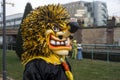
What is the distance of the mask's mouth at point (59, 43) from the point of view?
374 centimetres

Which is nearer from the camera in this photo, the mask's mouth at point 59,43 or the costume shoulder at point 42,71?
the costume shoulder at point 42,71

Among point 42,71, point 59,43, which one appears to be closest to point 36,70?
point 42,71

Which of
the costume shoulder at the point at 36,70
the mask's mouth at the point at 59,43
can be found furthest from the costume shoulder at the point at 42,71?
the mask's mouth at the point at 59,43

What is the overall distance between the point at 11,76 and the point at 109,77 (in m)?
3.99

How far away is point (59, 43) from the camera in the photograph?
3.76 m

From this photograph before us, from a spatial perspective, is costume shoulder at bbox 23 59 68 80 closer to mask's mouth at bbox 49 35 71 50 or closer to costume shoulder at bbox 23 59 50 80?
costume shoulder at bbox 23 59 50 80

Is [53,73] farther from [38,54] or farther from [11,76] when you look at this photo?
[11,76]

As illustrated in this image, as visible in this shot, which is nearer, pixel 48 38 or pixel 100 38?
pixel 48 38

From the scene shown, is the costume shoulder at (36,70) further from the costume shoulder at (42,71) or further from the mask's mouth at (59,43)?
the mask's mouth at (59,43)

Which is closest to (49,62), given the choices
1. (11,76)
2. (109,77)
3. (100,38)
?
(109,77)

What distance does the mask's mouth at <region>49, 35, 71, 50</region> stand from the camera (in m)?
3.74

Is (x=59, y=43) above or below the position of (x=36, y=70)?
above

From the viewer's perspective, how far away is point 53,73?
3629 mm

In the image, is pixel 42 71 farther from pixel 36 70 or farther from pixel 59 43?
pixel 59 43
